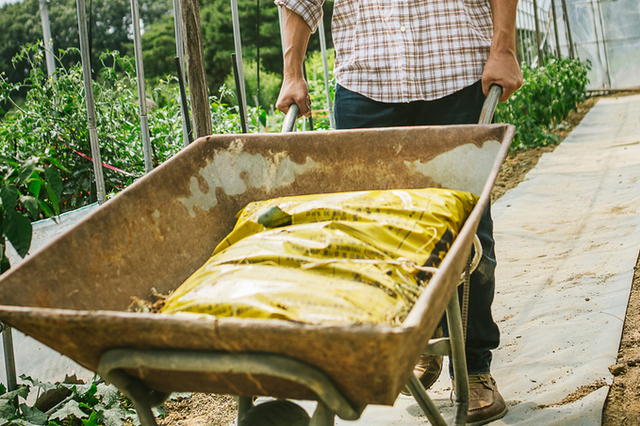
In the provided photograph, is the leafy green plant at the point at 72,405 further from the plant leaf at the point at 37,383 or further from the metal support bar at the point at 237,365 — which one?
the metal support bar at the point at 237,365

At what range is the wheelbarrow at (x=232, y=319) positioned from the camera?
71cm

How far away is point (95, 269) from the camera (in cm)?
104

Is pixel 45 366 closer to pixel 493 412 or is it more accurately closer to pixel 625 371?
pixel 493 412

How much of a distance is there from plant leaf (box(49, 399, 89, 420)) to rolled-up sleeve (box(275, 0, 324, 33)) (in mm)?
1331

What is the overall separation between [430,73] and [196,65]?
2.88 ft

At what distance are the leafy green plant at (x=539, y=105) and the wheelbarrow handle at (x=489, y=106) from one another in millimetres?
4577

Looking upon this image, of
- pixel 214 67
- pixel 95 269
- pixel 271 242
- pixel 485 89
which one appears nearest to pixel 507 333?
pixel 485 89

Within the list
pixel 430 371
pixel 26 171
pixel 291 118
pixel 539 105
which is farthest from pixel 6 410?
pixel 539 105

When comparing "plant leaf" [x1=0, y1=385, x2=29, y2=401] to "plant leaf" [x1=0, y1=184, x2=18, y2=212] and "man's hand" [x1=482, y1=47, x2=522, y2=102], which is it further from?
"man's hand" [x1=482, y1=47, x2=522, y2=102]

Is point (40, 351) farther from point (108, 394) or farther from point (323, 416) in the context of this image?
point (323, 416)

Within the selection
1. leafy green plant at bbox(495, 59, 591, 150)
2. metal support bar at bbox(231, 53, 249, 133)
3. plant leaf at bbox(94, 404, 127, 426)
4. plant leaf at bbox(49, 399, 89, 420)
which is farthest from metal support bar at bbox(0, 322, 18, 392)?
leafy green plant at bbox(495, 59, 591, 150)

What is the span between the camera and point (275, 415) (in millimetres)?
1051

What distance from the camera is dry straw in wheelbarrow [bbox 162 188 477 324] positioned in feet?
2.82

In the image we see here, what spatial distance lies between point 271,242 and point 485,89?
0.84 meters
